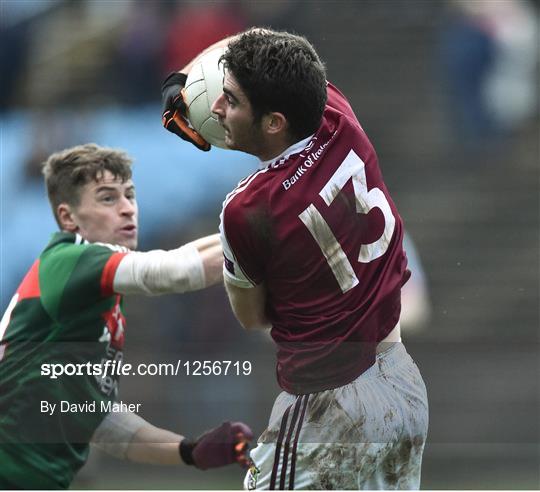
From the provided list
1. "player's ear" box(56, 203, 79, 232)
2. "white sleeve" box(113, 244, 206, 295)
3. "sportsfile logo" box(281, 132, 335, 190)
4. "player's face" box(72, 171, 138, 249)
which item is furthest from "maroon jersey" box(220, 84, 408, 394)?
"player's ear" box(56, 203, 79, 232)

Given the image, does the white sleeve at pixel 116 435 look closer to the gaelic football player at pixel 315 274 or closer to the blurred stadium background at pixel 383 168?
the gaelic football player at pixel 315 274

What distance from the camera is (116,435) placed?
4500 millimetres

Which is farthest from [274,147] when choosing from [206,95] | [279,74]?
[206,95]

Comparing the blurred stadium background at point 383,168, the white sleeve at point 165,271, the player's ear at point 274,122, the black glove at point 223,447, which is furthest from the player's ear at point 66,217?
the blurred stadium background at point 383,168

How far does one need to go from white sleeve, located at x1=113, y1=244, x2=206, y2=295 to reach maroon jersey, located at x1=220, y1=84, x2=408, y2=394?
1.82 feet

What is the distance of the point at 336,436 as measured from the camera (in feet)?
11.5

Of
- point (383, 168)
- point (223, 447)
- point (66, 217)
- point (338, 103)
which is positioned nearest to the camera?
point (338, 103)

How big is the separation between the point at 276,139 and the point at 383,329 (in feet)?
2.18

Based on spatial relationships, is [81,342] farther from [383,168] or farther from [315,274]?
[383,168]

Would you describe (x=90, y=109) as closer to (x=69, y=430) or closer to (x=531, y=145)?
(x=531, y=145)

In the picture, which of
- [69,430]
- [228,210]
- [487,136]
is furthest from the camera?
[487,136]

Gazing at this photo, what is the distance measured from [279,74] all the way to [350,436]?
1.09 m

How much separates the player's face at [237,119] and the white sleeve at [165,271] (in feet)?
2.25

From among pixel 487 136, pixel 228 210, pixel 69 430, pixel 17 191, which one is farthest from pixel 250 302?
pixel 487 136
